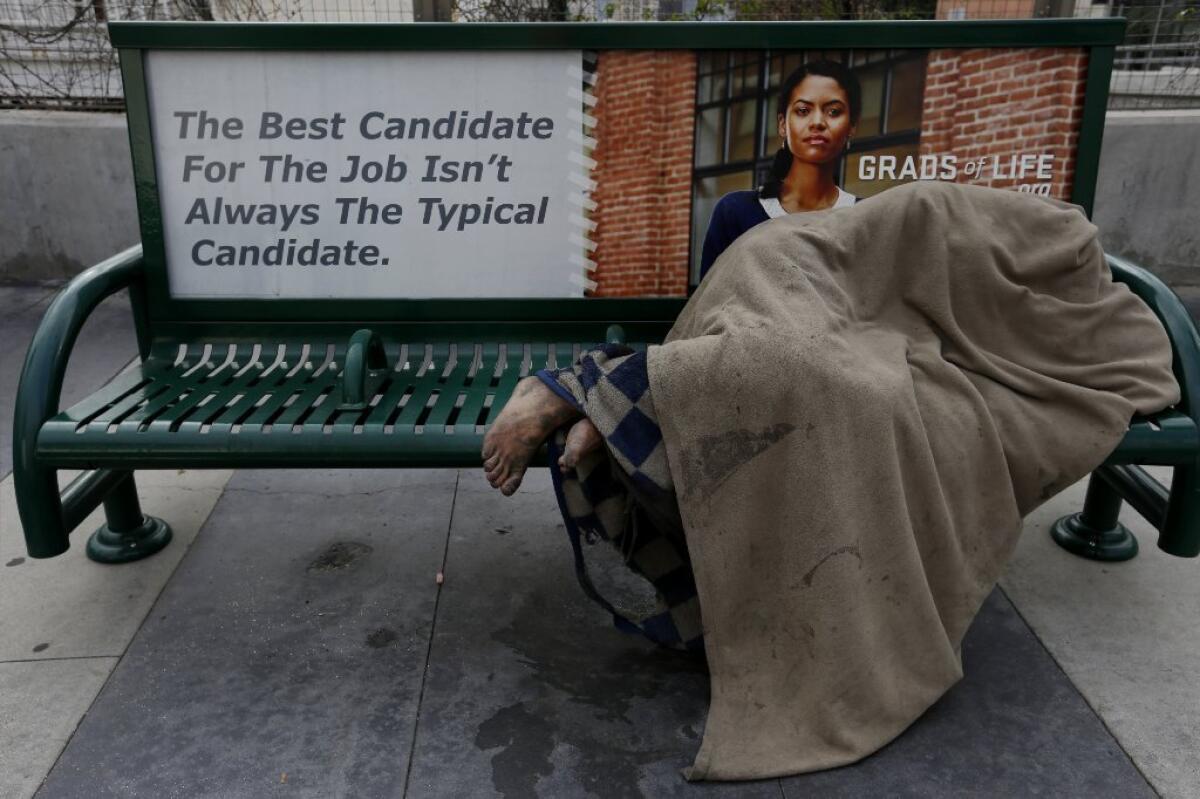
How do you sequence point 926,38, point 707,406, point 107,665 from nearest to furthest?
1. point 707,406
2. point 107,665
3. point 926,38

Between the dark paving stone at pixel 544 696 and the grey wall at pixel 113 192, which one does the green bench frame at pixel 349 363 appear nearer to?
the dark paving stone at pixel 544 696

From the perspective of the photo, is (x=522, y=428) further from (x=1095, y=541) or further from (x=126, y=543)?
(x=1095, y=541)

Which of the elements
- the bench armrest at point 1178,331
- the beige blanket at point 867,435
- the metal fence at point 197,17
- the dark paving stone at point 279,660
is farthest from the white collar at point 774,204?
the metal fence at point 197,17

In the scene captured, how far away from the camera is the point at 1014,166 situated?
10.7 feet

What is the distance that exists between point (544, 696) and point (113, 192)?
518cm

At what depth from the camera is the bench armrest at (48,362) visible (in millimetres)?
2656

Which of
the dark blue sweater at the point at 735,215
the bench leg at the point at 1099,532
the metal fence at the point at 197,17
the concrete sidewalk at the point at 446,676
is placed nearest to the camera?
the concrete sidewalk at the point at 446,676

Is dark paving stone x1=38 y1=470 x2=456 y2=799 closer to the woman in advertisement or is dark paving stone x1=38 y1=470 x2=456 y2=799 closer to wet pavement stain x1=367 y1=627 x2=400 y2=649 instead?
wet pavement stain x1=367 y1=627 x2=400 y2=649

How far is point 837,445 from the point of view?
7.38 feet

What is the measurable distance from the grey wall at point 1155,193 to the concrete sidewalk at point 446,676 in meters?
3.50

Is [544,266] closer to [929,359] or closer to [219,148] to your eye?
[219,148]

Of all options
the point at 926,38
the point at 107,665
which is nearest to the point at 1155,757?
the point at 926,38

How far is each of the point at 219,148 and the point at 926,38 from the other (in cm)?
225

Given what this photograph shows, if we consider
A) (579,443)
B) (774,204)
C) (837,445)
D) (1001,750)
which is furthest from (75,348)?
(1001,750)
